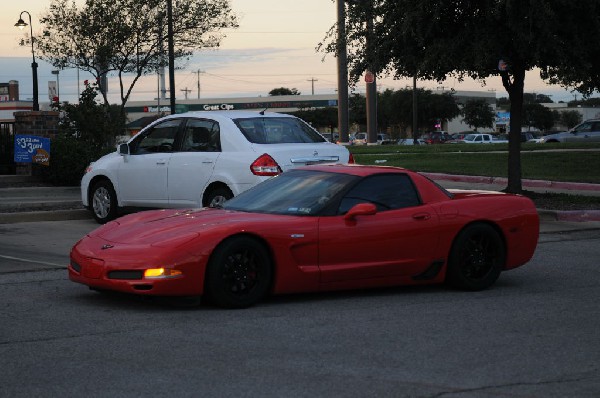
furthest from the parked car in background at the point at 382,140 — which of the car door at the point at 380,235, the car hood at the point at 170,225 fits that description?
the car hood at the point at 170,225

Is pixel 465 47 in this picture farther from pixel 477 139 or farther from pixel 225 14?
pixel 477 139

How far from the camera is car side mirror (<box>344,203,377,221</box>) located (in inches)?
348

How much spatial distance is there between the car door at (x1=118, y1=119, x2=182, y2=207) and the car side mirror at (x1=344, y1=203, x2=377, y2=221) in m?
6.12

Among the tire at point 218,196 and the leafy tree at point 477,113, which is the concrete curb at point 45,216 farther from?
the leafy tree at point 477,113

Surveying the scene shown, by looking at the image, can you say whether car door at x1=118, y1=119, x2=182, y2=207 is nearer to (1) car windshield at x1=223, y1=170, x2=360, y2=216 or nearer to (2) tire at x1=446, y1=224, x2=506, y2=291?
(1) car windshield at x1=223, y1=170, x2=360, y2=216

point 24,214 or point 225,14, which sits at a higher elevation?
point 225,14

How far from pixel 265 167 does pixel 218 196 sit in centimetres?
92

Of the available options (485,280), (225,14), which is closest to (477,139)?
(225,14)

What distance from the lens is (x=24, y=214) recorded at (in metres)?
15.5

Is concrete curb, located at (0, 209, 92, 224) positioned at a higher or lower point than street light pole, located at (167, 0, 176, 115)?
lower

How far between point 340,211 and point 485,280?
171 centimetres

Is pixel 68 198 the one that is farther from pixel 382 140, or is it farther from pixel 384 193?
pixel 382 140

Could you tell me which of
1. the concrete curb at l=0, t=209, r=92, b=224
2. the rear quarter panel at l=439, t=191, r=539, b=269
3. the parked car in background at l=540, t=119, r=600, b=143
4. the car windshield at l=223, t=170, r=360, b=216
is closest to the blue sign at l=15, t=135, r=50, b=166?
the concrete curb at l=0, t=209, r=92, b=224

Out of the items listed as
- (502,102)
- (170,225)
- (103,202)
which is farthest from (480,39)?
(502,102)
